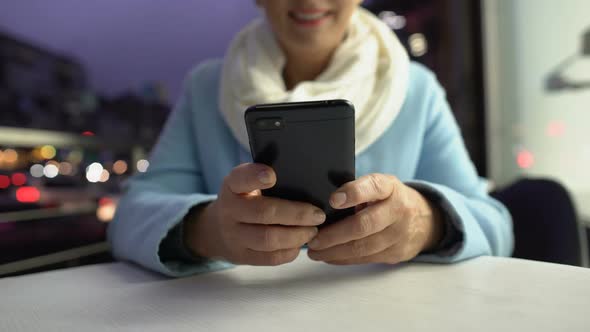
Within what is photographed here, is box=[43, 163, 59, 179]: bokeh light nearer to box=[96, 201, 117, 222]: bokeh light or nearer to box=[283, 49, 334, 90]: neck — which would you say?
box=[96, 201, 117, 222]: bokeh light

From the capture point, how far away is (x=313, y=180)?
47cm

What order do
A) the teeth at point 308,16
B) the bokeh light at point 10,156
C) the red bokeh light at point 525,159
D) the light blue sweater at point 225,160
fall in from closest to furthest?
the light blue sweater at point 225,160
the teeth at point 308,16
the bokeh light at point 10,156
the red bokeh light at point 525,159

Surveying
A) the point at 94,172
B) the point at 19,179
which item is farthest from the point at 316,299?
the point at 94,172

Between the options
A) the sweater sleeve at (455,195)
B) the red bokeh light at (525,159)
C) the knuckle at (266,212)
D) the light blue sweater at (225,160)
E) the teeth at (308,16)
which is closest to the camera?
the knuckle at (266,212)

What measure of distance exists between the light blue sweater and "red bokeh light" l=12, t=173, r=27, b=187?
1.10m

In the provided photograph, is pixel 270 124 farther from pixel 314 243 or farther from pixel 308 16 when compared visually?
pixel 308 16

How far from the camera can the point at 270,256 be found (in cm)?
50

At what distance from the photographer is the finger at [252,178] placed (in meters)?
0.44

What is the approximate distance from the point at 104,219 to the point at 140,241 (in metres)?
1.66

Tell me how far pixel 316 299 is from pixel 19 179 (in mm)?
1683

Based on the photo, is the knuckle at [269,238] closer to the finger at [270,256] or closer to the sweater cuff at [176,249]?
the finger at [270,256]

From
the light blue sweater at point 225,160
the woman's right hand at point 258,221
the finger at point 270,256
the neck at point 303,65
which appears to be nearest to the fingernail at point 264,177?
the woman's right hand at point 258,221

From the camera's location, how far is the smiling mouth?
77cm

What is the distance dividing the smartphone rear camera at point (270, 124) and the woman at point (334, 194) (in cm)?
5
